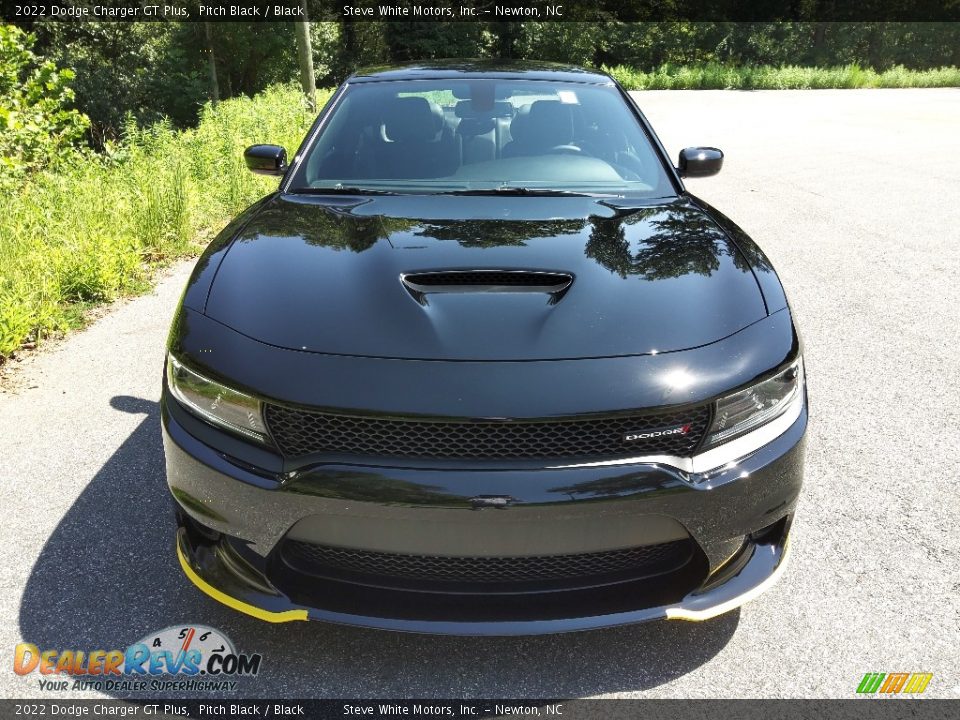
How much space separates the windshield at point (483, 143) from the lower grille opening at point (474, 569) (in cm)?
160

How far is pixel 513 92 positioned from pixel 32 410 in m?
2.87

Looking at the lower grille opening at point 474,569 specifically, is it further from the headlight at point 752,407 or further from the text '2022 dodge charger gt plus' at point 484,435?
the headlight at point 752,407

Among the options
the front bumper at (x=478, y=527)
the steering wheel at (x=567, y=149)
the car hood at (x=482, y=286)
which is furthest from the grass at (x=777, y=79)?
→ the front bumper at (x=478, y=527)

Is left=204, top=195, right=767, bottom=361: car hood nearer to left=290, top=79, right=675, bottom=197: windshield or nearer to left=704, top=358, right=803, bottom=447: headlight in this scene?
left=704, top=358, right=803, bottom=447: headlight

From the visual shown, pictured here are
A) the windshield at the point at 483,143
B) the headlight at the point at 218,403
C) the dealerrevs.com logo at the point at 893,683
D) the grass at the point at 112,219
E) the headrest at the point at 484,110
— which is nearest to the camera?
the headlight at the point at 218,403

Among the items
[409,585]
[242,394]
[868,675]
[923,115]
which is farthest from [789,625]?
[923,115]

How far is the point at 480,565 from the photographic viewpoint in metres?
2.04

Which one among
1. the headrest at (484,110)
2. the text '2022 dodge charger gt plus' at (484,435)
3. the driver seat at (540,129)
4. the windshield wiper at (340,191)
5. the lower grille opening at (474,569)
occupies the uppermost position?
the headrest at (484,110)

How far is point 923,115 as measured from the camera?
19.8 metres

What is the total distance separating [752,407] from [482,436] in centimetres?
73

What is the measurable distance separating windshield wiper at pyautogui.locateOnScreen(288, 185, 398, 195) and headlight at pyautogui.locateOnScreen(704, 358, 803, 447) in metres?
1.68

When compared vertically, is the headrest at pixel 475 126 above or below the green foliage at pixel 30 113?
above

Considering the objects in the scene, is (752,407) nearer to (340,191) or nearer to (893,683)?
(893,683)

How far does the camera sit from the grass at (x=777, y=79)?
111 feet
